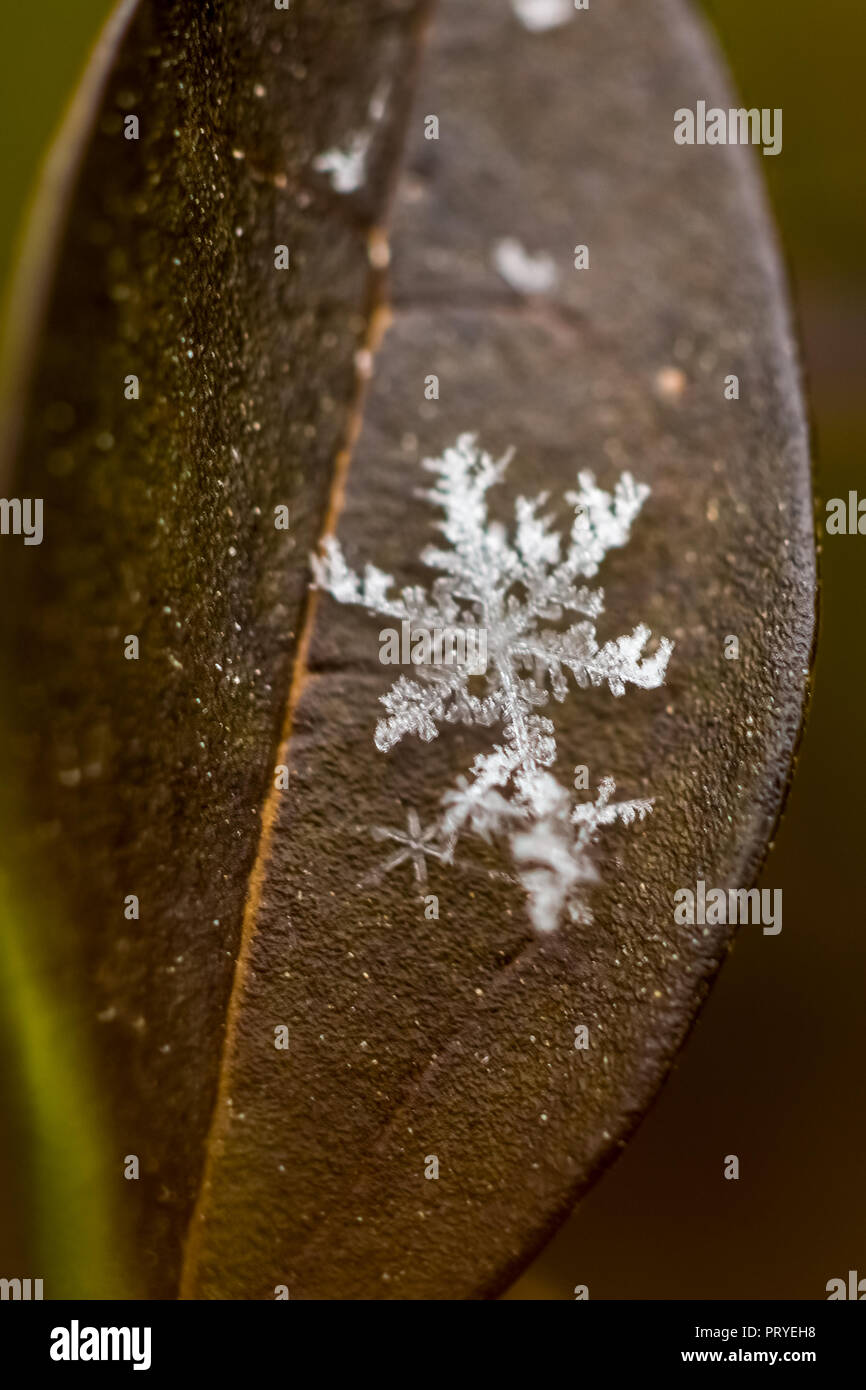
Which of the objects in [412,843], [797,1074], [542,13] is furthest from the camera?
[797,1074]

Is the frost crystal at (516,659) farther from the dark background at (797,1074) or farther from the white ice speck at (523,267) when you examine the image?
the dark background at (797,1074)

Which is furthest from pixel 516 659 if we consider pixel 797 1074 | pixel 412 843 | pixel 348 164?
pixel 797 1074

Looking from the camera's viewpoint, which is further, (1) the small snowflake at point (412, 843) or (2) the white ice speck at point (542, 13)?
(1) the small snowflake at point (412, 843)

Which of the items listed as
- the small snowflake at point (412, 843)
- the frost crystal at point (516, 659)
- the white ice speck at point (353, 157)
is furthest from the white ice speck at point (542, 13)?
the small snowflake at point (412, 843)

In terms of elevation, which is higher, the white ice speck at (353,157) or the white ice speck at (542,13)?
the white ice speck at (542,13)

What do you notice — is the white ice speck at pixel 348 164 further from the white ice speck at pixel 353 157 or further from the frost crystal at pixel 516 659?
the frost crystal at pixel 516 659

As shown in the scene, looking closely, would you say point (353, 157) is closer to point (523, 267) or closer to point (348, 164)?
point (348, 164)

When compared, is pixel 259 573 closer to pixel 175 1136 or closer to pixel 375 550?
pixel 375 550
